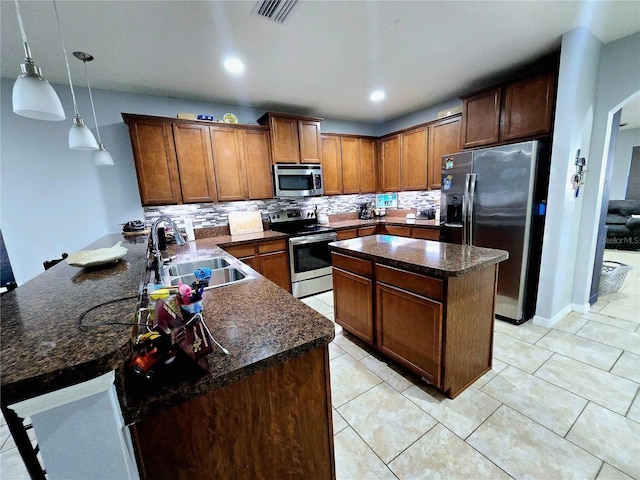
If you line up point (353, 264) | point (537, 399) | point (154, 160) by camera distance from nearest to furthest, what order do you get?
point (537, 399) → point (353, 264) → point (154, 160)

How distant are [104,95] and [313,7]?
2.56 m

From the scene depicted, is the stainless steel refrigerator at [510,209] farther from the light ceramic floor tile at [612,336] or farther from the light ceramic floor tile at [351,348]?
the light ceramic floor tile at [351,348]

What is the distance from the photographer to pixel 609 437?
144 cm

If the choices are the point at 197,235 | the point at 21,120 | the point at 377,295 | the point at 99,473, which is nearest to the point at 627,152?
the point at 377,295

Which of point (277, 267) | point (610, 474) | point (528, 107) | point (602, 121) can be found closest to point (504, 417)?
point (610, 474)

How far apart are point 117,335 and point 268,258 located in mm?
2793

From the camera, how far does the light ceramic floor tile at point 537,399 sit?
1.56 m

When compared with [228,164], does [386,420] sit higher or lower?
lower

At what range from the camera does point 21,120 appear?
2.58 metres

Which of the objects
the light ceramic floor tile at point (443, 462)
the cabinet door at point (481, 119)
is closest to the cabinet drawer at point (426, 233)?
the cabinet door at point (481, 119)

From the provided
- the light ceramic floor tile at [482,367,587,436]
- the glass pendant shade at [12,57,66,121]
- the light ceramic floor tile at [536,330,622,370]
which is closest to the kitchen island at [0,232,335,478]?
the glass pendant shade at [12,57,66,121]

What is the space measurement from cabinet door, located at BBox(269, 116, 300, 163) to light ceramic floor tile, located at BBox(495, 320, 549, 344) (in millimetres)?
3185

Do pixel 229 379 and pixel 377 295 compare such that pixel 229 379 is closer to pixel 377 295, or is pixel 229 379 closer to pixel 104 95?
pixel 377 295

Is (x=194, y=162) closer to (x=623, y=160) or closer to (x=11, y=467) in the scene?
(x=11, y=467)
